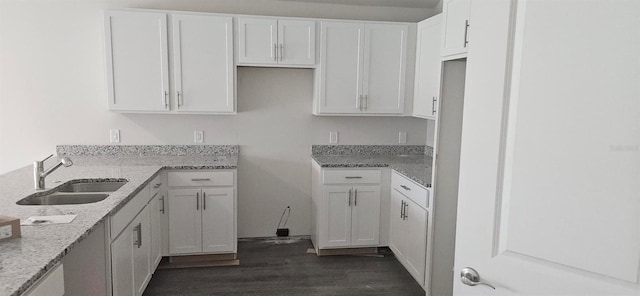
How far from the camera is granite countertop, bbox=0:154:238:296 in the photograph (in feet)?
4.91

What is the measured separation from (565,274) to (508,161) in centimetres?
32

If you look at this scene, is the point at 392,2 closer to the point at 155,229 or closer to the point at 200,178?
the point at 200,178

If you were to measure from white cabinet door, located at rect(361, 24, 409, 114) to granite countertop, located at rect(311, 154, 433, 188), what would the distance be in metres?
0.47

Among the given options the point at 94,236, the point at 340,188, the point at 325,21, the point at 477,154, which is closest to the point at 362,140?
the point at 340,188

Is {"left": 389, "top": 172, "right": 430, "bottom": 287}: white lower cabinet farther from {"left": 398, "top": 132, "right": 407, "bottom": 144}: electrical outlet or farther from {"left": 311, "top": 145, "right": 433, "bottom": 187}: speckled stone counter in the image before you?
Answer: {"left": 398, "top": 132, "right": 407, "bottom": 144}: electrical outlet

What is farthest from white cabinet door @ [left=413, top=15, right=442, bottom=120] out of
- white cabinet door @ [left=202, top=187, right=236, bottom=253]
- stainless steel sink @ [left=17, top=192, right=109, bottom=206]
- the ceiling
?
stainless steel sink @ [left=17, top=192, right=109, bottom=206]

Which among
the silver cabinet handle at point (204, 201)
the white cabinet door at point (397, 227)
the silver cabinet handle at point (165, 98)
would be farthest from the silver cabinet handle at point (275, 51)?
the white cabinet door at point (397, 227)

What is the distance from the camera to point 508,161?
122 cm

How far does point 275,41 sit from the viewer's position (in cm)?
381

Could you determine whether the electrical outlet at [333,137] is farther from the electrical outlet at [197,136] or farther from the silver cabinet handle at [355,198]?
the electrical outlet at [197,136]

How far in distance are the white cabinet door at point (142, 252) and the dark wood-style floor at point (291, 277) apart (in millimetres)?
286

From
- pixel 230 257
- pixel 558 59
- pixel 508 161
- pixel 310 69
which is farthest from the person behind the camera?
pixel 310 69

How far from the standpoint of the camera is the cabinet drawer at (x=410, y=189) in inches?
124

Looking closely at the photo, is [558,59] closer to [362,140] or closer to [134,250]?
[134,250]
